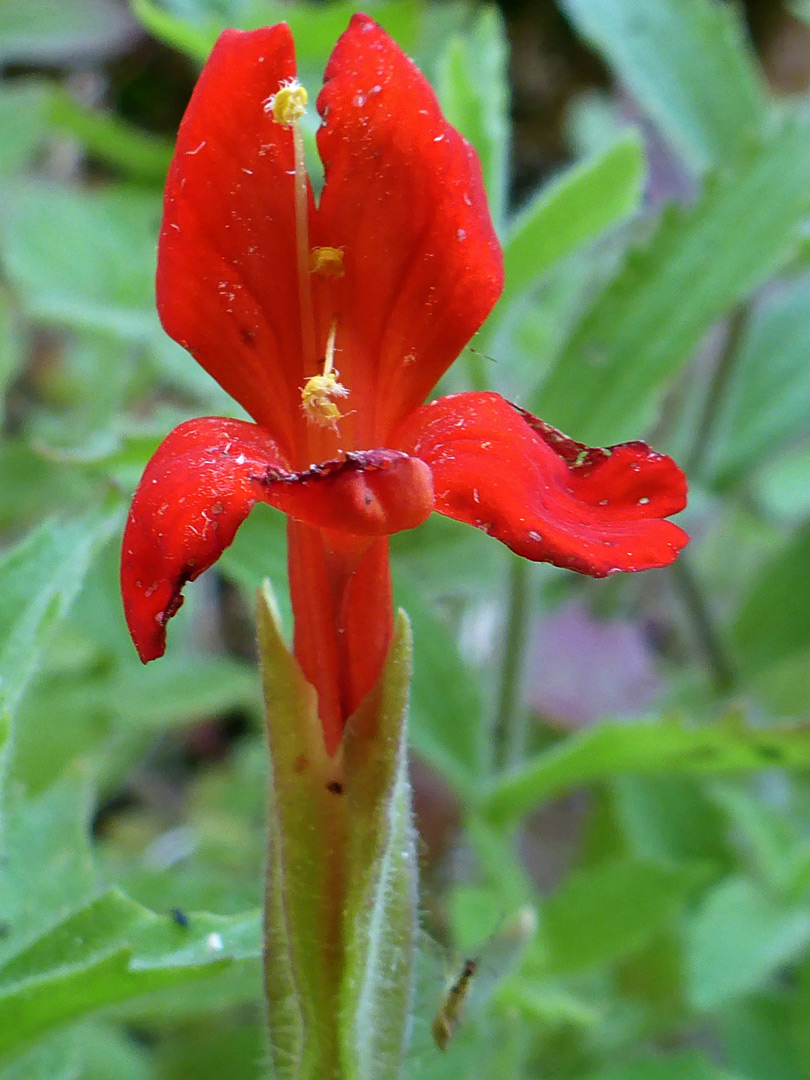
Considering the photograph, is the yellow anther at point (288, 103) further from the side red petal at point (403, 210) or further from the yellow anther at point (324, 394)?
the yellow anther at point (324, 394)

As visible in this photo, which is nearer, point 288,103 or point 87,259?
point 288,103

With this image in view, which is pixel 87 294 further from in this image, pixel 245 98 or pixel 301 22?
pixel 245 98

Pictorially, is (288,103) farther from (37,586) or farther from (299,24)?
(299,24)

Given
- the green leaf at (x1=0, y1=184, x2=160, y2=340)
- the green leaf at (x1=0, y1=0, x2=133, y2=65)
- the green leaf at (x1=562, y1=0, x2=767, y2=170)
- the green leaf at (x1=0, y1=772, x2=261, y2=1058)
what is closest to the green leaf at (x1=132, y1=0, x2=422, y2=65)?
the green leaf at (x1=562, y1=0, x2=767, y2=170)

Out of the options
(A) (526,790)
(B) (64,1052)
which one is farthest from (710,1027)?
(B) (64,1052)

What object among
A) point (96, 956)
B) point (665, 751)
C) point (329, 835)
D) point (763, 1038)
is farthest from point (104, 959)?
point (763, 1038)
